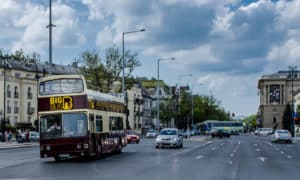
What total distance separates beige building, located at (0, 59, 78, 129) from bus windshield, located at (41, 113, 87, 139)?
63.3 metres

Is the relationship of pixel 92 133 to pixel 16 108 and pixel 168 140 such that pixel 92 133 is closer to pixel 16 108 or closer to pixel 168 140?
pixel 168 140

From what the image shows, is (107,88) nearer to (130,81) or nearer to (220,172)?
(130,81)

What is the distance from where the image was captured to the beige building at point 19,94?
92.9 metres

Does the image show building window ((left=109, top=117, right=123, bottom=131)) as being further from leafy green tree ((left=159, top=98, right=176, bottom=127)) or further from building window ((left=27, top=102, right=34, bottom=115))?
leafy green tree ((left=159, top=98, right=176, bottom=127))

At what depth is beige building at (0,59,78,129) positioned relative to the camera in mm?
92938

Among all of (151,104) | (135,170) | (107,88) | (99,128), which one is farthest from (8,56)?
(135,170)

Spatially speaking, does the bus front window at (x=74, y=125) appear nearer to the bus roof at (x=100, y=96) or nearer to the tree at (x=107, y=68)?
the bus roof at (x=100, y=96)

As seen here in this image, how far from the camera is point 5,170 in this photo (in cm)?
2203

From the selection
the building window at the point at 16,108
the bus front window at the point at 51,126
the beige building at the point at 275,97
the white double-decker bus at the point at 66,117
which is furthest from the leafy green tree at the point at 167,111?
the bus front window at the point at 51,126

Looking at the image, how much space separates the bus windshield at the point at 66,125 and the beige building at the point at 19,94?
6328 centimetres

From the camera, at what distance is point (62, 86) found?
2655 centimetres

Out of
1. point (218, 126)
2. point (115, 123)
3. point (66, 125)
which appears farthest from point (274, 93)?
point (66, 125)

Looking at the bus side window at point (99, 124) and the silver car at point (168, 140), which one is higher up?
the bus side window at point (99, 124)

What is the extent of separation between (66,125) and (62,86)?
187 cm
